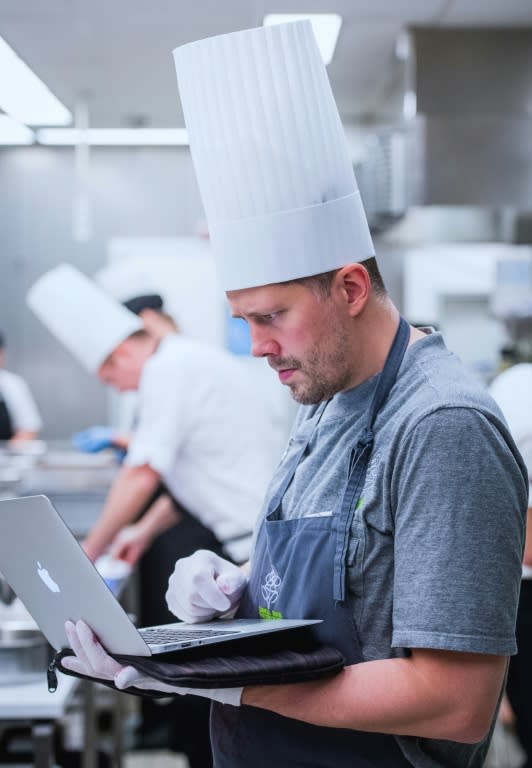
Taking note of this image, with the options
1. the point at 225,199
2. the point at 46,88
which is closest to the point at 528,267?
the point at 46,88

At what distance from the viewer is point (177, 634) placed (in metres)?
1.16

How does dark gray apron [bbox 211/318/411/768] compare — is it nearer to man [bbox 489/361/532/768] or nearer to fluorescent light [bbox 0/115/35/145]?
man [bbox 489/361/532/768]

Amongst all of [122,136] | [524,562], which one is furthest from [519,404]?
[122,136]

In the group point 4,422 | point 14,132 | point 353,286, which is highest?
point 14,132

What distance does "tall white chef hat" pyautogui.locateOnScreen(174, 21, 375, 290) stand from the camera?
1.27 m

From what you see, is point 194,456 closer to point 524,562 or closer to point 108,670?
point 524,562

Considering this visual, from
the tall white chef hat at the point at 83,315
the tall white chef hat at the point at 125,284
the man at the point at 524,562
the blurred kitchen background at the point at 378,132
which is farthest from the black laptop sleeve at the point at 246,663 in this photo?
the tall white chef hat at the point at 125,284

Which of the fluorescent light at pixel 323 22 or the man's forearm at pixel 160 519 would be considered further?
the fluorescent light at pixel 323 22

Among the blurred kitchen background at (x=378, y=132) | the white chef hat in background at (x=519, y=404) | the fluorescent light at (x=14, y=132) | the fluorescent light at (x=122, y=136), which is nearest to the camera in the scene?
the white chef hat in background at (x=519, y=404)

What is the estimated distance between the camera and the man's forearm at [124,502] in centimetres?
275

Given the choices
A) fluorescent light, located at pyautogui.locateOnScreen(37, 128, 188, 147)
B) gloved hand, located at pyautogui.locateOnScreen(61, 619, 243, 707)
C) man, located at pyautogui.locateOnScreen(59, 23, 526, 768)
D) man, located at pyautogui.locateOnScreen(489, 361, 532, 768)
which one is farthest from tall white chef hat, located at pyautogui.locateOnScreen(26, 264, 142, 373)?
fluorescent light, located at pyautogui.locateOnScreen(37, 128, 188, 147)

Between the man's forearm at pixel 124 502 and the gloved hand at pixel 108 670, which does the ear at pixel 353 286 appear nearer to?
the gloved hand at pixel 108 670

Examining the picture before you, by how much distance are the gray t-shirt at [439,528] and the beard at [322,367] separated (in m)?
0.09

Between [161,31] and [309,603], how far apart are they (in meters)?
3.26
